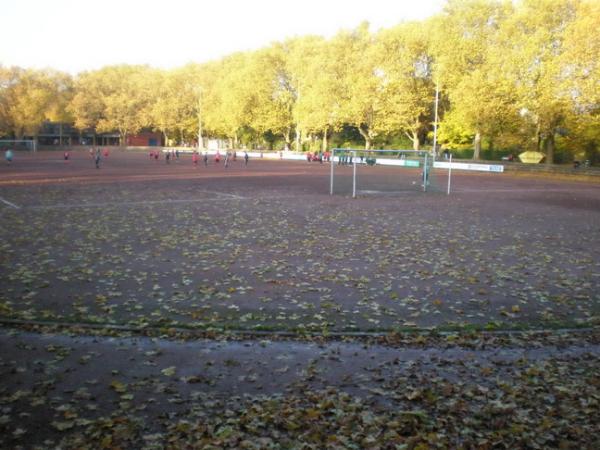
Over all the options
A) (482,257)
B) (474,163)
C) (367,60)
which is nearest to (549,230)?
(482,257)

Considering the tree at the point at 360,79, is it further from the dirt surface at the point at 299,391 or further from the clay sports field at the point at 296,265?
the dirt surface at the point at 299,391

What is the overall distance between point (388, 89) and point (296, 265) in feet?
174

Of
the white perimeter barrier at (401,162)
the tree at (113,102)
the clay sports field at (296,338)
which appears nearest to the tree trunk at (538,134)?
the white perimeter barrier at (401,162)

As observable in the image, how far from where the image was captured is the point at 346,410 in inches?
206

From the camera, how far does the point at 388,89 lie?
61.3 metres

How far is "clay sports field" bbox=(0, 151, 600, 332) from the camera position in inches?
325

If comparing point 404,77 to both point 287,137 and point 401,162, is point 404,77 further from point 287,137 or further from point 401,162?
point 287,137

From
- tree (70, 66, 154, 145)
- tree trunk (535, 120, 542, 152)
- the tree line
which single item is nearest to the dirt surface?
the tree line

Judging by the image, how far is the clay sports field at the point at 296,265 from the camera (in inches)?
325

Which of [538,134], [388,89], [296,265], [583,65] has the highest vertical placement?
[388,89]

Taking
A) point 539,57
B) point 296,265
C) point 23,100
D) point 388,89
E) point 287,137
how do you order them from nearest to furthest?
point 296,265, point 539,57, point 388,89, point 287,137, point 23,100

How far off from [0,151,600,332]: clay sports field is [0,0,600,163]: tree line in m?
26.4

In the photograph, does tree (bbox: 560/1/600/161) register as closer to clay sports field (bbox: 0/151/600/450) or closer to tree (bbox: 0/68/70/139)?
clay sports field (bbox: 0/151/600/450)

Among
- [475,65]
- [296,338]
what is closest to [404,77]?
[475,65]
